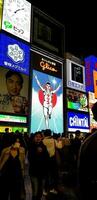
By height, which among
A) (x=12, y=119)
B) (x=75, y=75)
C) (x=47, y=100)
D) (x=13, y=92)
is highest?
(x=75, y=75)

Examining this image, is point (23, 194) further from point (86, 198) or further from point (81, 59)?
point (81, 59)

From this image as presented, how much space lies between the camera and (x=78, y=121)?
15273mm

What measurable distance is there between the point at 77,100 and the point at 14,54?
5185 mm

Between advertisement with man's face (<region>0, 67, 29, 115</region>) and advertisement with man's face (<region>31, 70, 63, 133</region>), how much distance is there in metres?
0.54

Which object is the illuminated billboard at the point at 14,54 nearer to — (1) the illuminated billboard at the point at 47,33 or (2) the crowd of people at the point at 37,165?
(1) the illuminated billboard at the point at 47,33

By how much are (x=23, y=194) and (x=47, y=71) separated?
8.70 meters

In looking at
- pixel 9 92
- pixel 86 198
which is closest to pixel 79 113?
pixel 9 92

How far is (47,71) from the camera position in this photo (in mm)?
13766

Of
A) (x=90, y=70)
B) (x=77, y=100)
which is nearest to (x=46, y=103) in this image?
(x=77, y=100)

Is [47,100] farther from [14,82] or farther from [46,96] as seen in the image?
[14,82]

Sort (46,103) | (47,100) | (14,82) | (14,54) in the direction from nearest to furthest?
(14,82) → (14,54) → (46,103) → (47,100)

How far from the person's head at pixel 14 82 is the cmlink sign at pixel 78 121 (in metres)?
3.85

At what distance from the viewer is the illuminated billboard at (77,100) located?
15000mm

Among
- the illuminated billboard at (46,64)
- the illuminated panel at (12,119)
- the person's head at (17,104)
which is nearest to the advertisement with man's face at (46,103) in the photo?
the illuminated billboard at (46,64)
